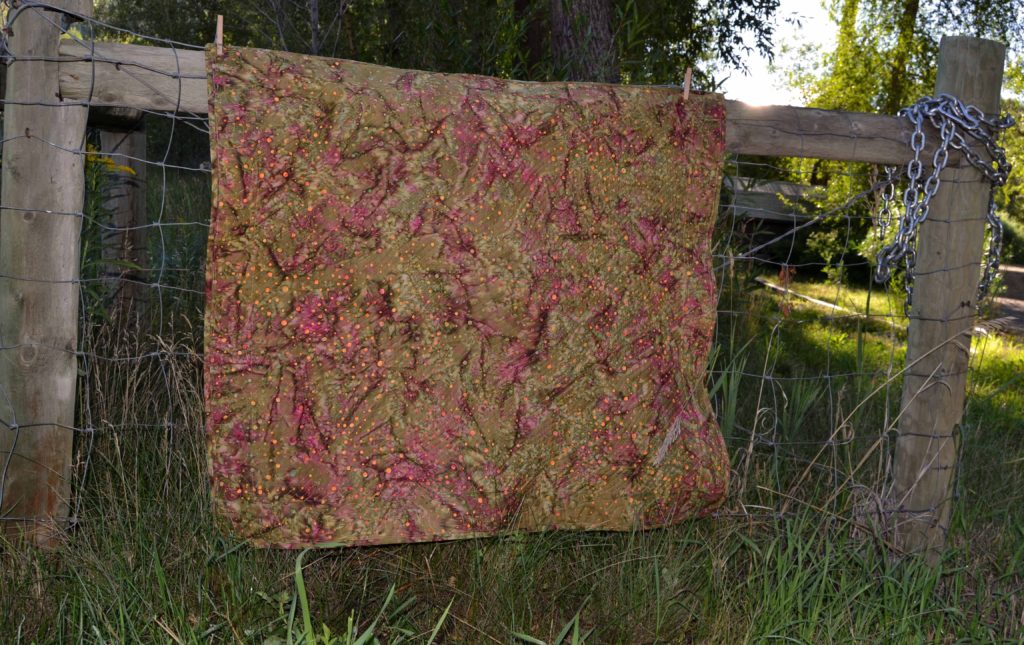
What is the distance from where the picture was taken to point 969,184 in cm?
304

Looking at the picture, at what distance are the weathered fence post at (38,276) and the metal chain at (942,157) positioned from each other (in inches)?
98.4

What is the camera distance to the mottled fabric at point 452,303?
2.27 m

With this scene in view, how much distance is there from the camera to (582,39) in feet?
16.8

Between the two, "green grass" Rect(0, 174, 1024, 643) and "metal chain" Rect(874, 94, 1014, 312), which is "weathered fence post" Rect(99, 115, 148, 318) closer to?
"green grass" Rect(0, 174, 1024, 643)

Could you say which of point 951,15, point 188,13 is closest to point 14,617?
point 951,15

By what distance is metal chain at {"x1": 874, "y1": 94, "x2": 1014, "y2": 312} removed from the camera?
2.93 m

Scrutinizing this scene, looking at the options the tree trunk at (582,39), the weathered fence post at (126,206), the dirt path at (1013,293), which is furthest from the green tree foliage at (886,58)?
the weathered fence post at (126,206)

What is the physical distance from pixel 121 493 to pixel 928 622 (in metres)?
2.54

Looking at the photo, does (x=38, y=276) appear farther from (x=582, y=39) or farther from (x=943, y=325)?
(x=582, y=39)

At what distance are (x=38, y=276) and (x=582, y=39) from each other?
11.8ft

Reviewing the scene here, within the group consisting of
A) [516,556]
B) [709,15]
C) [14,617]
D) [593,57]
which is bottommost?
[14,617]

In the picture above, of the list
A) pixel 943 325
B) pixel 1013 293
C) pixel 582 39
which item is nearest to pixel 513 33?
pixel 582 39

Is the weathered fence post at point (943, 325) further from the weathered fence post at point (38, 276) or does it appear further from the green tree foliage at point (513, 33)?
the weathered fence post at point (38, 276)

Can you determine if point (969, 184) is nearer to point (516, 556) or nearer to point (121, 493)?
point (516, 556)
